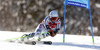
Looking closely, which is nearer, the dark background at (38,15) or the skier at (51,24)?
the skier at (51,24)

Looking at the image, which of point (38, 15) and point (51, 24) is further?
point (38, 15)

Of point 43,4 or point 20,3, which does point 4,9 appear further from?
point 43,4

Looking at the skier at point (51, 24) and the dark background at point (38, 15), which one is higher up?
the dark background at point (38, 15)

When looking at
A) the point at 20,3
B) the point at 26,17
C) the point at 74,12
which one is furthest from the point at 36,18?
the point at 74,12

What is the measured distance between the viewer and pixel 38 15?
41.0 feet

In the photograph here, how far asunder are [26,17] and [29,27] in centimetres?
83

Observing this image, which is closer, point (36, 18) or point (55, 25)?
point (55, 25)

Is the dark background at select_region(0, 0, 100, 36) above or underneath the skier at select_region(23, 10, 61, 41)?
above

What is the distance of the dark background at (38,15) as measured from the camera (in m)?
11.4

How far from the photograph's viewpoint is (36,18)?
12.5 metres

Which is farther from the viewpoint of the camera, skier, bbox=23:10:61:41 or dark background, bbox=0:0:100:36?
dark background, bbox=0:0:100:36

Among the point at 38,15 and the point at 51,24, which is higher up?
the point at 38,15

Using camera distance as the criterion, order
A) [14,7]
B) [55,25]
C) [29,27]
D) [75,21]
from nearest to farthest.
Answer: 1. [55,25]
2. [75,21]
3. [29,27]
4. [14,7]

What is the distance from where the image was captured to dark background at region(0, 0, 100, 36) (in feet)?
37.3
